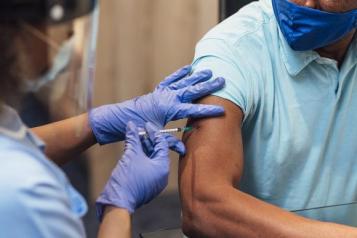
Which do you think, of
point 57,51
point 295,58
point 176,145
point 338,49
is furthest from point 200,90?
point 57,51

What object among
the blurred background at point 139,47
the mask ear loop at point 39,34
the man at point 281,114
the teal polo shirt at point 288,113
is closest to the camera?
the mask ear loop at point 39,34

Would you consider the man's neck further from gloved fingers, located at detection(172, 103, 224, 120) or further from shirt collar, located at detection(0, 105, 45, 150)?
shirt collar, located at detection(0, 105, 45, 150)

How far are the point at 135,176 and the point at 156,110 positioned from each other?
0.73 ft

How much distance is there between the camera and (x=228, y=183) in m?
1.29

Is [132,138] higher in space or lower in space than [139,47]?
higher

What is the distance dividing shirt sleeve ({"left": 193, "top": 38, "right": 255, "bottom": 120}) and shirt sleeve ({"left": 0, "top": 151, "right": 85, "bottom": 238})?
633mm

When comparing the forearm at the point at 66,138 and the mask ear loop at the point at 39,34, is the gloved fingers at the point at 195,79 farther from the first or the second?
the mask ear loop at the point at 39,34

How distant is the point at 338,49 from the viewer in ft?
4.99

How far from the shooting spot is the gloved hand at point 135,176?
1.23m

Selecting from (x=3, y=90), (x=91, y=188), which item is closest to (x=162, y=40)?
(x=91, y=188)

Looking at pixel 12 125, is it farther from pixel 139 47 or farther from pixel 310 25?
pixel 139 47

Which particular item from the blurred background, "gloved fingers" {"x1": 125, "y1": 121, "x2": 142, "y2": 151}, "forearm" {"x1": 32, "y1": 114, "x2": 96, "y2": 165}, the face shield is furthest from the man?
the blurred background

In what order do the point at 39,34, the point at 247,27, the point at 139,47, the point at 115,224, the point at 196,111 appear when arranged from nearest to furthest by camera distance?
the point at 39,34, the point at 115,224, the point at 196,111, the point at 247,27, the point at 139,47

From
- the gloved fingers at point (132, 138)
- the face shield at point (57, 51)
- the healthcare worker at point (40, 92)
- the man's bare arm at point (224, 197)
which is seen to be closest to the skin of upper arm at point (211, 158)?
the man's bare arm at point (224, 197)
